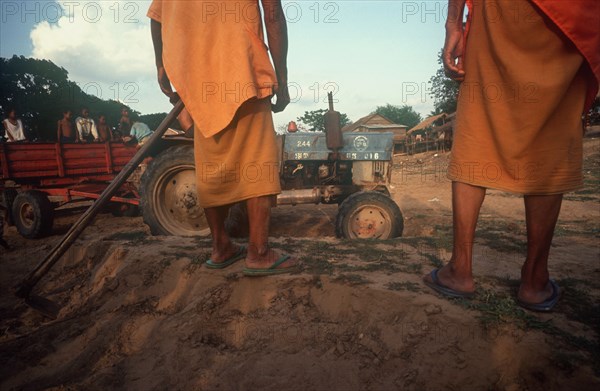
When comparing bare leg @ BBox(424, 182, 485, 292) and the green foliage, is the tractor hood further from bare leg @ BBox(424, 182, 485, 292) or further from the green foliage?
the green foliage

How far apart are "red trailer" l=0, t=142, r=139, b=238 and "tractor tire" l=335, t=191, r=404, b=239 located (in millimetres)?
3402

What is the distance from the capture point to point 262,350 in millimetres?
1483

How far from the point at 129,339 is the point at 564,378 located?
2.01 metres

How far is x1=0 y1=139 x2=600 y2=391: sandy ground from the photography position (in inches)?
48.1

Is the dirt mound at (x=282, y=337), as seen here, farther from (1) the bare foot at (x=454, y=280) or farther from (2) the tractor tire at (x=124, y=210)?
(2) the tractor tire at (x=124, y=210)

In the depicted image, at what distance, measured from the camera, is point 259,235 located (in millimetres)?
2012

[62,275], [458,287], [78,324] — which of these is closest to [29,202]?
[62,275]

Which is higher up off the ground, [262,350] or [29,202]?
[29,202]

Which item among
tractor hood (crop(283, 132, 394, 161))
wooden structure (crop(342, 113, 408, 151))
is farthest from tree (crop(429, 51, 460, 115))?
tractor hood (crop(283, 132, 394, 161))

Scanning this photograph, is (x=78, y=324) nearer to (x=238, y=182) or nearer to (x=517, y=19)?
(x=238, y=182)

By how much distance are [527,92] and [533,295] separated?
3.10ft

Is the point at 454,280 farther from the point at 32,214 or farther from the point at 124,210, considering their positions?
the point at 32,214

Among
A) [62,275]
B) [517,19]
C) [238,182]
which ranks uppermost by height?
[517,19]

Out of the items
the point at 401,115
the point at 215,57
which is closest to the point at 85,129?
the point at 215,57
